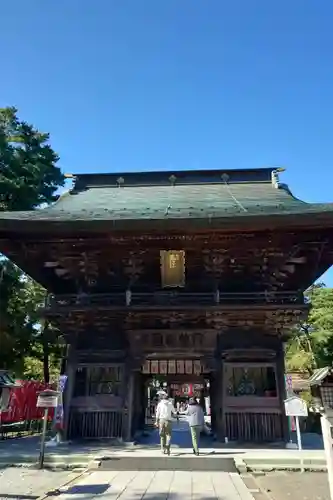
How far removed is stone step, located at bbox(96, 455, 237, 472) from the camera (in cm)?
903

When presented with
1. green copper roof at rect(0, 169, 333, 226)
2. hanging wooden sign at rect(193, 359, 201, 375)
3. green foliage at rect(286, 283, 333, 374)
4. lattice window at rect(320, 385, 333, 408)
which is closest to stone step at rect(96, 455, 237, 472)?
hanging wooden sign at rect(193, 359, 201, 375)

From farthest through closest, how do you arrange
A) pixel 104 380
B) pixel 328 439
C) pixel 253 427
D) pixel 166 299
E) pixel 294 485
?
pixel 104 380 < pixel 166 299 < pixel 253 427 < pixel 294 485 < pixel 328 439

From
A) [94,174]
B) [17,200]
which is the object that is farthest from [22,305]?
[94,174]

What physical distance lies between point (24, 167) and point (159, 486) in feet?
53.9

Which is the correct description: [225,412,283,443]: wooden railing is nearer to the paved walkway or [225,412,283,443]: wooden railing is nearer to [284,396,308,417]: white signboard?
[284,396,308,417]: white signboard

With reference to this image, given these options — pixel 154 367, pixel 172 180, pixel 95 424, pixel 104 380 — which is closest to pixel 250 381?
pixel 154 367

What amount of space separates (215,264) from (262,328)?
8.33 feet

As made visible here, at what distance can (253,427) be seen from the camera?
11.8m

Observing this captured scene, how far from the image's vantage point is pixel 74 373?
12359mm

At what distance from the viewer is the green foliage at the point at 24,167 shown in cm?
1889

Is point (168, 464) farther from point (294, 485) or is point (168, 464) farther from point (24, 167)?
point (24, 167)

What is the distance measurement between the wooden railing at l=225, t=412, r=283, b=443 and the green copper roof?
19.9 ft

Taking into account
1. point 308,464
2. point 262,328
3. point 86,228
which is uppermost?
point 86,228

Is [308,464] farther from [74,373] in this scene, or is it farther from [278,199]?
[278,199]
